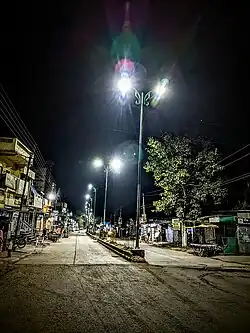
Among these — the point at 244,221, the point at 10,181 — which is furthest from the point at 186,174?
the point at 10,181

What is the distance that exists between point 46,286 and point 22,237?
15760 mm

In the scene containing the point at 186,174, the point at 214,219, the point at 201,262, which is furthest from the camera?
the point at 186,174

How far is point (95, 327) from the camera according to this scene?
17.6 ft

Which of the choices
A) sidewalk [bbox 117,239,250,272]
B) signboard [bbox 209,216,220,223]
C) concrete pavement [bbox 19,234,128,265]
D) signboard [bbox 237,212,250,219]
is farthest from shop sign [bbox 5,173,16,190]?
signboard [bbox 237,212,250,219]

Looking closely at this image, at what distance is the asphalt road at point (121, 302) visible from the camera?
5.53m

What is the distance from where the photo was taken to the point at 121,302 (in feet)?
23.9

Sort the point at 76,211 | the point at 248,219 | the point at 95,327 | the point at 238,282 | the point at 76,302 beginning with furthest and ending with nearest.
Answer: the point at 76,211 < the point at 248,219 < the point at 238,282 < the point at 76,302 < the point at 95,327

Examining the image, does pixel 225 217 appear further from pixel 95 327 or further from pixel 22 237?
pixel 95 327

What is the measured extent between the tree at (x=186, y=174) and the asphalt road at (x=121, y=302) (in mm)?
18057

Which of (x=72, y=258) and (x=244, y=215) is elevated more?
(x=244, y=215)

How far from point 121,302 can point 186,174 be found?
2332cm

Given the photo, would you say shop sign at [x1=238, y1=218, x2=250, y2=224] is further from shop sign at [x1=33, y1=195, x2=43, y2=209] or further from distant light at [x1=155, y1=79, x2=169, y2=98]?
shop sign at [x1=33, y1=195, x2=43, y2=209]

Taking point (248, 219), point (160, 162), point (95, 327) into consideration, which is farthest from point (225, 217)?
point (95, 327)

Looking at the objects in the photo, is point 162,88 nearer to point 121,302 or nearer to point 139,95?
point 139,95
